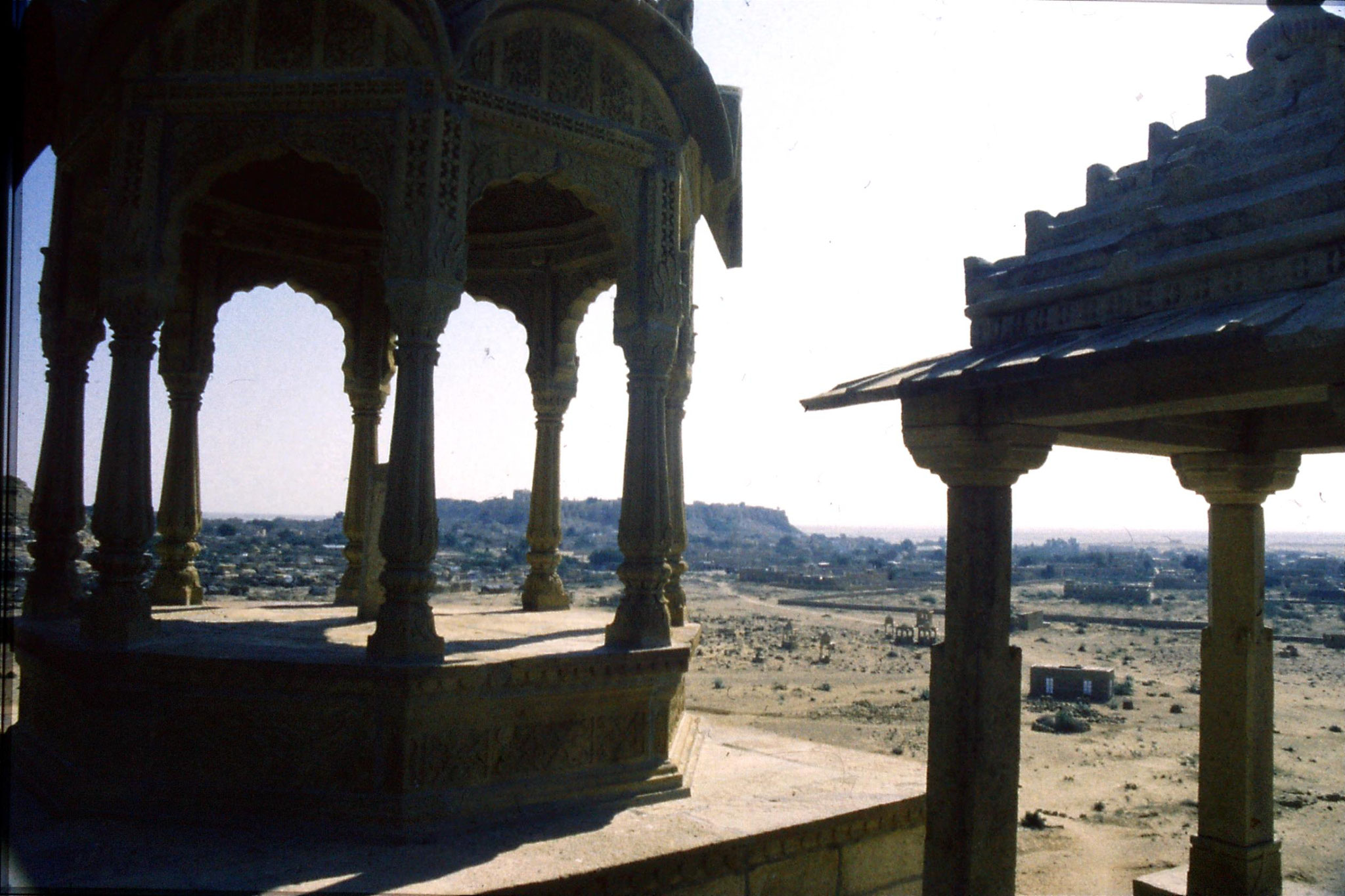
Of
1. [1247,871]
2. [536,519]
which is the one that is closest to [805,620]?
[536,519]

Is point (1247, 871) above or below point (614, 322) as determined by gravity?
below

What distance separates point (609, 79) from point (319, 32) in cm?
209

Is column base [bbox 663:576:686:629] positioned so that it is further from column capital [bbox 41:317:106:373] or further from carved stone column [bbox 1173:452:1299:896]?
column capital [bbox 41:317:106:373]

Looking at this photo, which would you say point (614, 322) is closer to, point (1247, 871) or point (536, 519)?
point (536, 519)

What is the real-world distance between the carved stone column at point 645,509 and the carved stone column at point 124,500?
10.7 ft

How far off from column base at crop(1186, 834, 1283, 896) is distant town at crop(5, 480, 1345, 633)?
7290 mm

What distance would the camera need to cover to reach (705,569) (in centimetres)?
10338

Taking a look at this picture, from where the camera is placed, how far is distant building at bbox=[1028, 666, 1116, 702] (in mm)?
26297

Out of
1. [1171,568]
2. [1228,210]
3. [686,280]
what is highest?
[686,280]

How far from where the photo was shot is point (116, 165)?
6844 millimetres

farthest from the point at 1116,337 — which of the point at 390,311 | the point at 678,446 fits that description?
the point at 678,446

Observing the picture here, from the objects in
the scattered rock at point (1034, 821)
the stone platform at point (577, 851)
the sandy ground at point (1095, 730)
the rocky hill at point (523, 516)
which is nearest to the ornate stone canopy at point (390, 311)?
the stone platform at point (577, 851)

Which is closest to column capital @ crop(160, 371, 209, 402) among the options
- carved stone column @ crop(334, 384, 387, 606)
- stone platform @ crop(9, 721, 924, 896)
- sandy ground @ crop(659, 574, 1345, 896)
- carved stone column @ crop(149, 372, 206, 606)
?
carved stone column @ crop(149, 372, 206, 606)

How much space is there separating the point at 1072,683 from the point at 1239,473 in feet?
72.9
